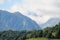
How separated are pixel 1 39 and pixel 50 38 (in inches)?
1922

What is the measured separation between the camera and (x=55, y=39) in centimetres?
8406

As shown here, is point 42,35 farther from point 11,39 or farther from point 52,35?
point 11,39

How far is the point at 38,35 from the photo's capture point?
10338 centimetres

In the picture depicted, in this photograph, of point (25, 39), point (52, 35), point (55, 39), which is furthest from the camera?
point (25, 39)

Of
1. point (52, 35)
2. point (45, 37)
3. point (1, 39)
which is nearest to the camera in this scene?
point (52, 35)

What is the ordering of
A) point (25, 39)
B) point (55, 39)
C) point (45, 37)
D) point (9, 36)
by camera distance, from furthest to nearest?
point (9, 36), point (25, 39), point (45, 37), point (55, 39)

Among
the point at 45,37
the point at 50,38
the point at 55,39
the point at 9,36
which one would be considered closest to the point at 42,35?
the point at 45,37

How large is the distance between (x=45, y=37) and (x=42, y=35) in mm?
3135

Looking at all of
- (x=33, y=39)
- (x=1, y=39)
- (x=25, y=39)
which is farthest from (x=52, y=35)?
(x=1, y=39)

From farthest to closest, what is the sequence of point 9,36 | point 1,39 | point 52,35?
point 9,36, point 1,39, point 52,35

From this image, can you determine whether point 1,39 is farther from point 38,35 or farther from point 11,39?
point 38,35

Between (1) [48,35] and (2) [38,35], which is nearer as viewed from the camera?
(1) [48,35]

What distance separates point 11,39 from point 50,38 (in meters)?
50.6

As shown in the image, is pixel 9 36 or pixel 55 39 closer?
pixel 55 39
